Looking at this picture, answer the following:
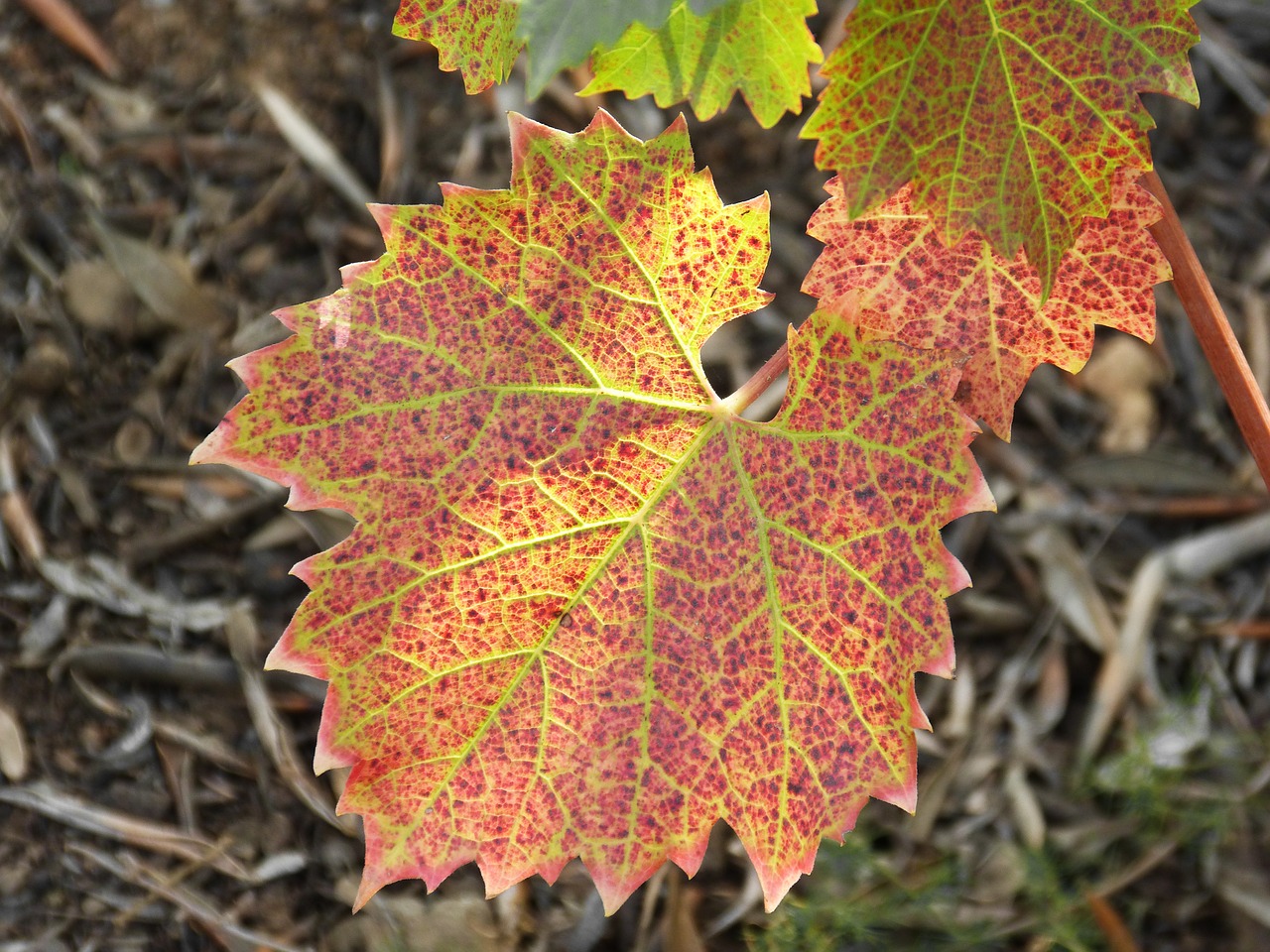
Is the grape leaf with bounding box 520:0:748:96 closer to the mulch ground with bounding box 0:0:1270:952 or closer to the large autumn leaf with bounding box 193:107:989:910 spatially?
the large autumn leaf with bounding box 193:107:989:910

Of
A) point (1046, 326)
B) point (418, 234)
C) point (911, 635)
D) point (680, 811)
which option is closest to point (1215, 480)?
point (1046, 326)

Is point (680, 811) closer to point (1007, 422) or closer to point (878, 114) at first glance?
point (1007, 422)

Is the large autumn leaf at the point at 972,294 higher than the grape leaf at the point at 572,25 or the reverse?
the reverse

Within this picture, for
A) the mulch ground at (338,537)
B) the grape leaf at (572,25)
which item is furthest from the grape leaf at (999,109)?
the mulch ground at (338,537)

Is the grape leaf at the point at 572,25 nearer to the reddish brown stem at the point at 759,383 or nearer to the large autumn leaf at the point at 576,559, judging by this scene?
the large autumn leaf at the point at 576,559

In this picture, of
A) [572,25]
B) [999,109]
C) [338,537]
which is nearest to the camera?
[572,25]

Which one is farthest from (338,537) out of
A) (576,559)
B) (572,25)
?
(572,25)

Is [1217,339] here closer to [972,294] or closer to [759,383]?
[972,294]

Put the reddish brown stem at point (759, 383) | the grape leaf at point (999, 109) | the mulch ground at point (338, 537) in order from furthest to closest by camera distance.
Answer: the mulch ground at point (338, 537)
the reddish brown stem at point (759, 383)
the grape leaf at point (999, 109)
